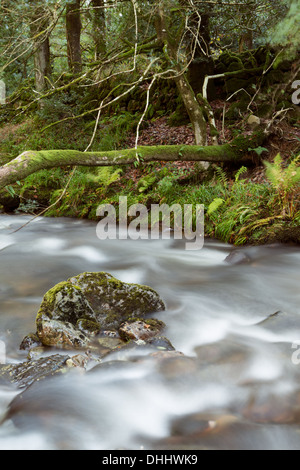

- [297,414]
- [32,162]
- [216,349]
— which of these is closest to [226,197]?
[32,162]

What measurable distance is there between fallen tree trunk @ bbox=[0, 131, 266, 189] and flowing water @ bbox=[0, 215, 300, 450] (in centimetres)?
166

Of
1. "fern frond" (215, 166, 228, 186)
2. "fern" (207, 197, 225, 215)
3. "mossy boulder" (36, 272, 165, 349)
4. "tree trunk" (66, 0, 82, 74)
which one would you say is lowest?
"mossy boulder" (36, 272, 165, 349)

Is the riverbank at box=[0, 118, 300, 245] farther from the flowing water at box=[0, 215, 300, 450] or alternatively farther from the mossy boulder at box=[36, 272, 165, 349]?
the mossy boulder at box=[36, 272, 165, 349]

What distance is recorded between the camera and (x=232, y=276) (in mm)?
5836

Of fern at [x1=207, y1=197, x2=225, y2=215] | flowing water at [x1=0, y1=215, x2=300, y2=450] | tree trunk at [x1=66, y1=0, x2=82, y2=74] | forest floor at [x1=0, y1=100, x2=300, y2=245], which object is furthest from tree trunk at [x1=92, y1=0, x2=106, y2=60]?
flowing water at [x1=0, y1=215, x2=300, y2=450]

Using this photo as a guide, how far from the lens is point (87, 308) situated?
3.98m

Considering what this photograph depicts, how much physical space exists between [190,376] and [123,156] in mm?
4710

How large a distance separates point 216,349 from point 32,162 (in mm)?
3711

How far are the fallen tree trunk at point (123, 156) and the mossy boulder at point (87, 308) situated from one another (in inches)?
80.2

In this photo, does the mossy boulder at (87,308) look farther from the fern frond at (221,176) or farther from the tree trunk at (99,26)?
the tree trunk at (99,26)

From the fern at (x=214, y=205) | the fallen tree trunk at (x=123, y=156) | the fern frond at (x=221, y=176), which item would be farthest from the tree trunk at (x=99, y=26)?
the fern at (x=214, y=205)

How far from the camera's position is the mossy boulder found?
3.66 meters

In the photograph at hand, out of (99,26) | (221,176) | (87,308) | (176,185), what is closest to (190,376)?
(87,308)
